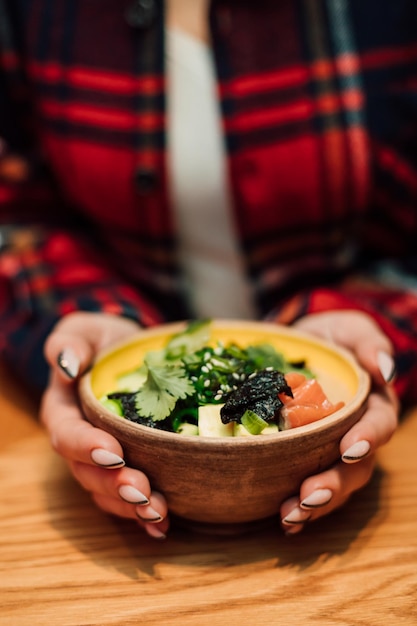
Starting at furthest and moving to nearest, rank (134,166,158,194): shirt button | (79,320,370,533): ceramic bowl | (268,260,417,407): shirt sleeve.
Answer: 1. (134,166,158,194): shirt button
2. (268,260,417,407): shirt sleeve
3. (79,320,370,533): ceramic bowl

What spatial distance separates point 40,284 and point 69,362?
0.39 m

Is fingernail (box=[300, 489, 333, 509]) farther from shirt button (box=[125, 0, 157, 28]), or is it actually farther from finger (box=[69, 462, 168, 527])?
shirt button (box=[125, 0, 157, 28])

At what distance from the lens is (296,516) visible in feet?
2.48

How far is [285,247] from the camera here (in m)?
1.25

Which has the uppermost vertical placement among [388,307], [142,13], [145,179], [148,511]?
[142,13]

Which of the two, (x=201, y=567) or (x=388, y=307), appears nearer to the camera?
(x=201, y=567)

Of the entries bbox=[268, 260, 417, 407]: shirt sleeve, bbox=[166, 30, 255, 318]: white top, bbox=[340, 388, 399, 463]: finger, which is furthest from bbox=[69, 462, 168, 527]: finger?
bbox=[166, 30, 255, 318]: white top

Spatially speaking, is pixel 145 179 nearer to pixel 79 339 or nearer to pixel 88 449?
pixel 79 339

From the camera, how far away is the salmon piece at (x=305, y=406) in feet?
Result: 2.43

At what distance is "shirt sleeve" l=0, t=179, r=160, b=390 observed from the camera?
112cm

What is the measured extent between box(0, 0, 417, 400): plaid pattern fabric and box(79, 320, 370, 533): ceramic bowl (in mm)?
322

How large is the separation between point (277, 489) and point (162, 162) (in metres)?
0.63

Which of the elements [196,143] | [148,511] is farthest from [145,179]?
[148,511]

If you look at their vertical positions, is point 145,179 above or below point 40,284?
above
